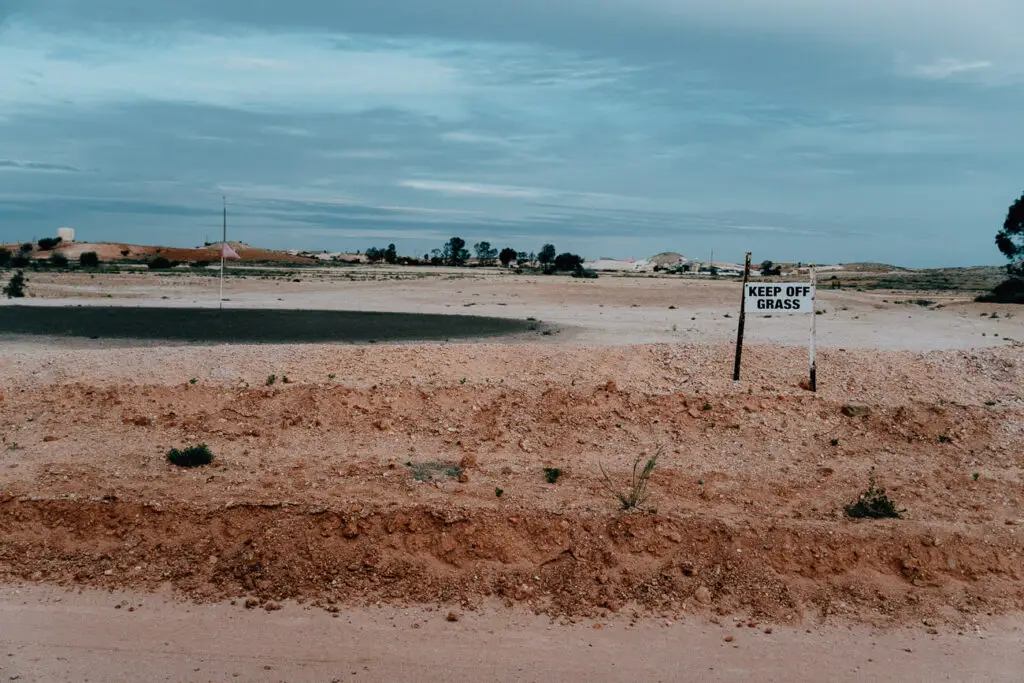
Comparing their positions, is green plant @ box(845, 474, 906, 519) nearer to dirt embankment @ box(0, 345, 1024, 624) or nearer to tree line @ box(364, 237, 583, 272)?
dirt embankment @ box(0, 345, 1024, 624)

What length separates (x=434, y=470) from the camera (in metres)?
10.8

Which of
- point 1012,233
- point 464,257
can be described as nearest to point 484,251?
point 464,257

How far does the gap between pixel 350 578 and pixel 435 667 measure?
1462 mm

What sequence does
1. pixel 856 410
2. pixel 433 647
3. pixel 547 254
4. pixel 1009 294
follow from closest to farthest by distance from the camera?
pixel 433 647, pixel 856 410, pixel 1009 294, pixel 547 254

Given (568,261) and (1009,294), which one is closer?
(1009,294)

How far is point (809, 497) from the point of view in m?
10.1

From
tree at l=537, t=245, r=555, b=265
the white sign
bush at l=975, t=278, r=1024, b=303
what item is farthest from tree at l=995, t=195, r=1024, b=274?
tree at l=537, t=245, r=555, b=265

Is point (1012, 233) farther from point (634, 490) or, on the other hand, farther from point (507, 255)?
point (507, 255)

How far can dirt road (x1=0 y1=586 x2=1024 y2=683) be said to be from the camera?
680 cm

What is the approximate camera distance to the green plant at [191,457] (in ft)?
35.2

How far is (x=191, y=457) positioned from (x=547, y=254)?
9968 centimetres

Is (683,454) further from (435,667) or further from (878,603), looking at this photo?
(435,667)

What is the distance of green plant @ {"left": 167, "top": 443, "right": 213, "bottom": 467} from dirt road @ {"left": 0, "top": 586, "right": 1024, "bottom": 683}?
2950 mm

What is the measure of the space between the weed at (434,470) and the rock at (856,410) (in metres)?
5.95
